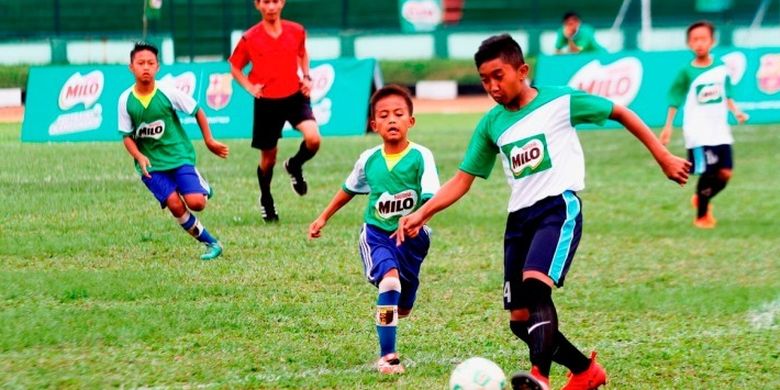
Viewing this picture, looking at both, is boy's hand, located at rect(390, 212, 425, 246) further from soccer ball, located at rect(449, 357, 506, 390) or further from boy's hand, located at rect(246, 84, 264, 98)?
boy's hand, located at rect(246, 84, 264, 98)

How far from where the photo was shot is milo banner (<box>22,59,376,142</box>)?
2116 centimetres

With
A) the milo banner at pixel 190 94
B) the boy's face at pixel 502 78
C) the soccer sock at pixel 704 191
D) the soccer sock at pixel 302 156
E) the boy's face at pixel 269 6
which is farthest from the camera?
the milo banner at pixel 190 94

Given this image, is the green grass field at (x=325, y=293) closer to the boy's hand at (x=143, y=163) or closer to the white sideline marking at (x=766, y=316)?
the white sideline marking at (x=766, y=316)

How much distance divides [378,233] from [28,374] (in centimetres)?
190

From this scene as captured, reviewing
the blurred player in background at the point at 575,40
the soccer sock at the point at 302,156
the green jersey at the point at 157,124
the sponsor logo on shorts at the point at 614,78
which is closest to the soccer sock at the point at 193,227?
the green jersey at the point at 157,124

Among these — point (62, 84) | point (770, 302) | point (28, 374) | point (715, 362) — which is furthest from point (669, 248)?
point (62, 84)

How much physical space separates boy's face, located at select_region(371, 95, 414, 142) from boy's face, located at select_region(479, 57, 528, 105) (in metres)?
0.84

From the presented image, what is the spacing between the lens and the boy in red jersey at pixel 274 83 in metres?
13.1

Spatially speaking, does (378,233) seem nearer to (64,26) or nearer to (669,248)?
(669,248)

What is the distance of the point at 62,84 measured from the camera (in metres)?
21.4

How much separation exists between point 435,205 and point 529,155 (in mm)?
504

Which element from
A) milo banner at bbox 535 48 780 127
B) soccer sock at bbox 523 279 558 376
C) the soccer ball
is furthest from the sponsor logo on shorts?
the soccer ball

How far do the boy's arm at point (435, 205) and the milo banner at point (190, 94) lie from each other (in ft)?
48.8

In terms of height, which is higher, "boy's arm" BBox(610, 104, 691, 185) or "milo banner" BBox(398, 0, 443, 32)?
"milo banner" BBox(398, 0, 443, 32)
